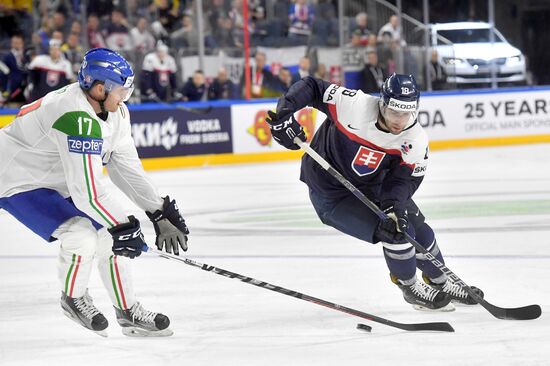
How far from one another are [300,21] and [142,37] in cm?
186

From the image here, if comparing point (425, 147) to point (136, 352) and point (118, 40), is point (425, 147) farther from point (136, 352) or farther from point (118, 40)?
point (118, 40)

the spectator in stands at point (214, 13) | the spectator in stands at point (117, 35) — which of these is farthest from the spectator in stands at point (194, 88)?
the spectator in stands at point (117, 35)

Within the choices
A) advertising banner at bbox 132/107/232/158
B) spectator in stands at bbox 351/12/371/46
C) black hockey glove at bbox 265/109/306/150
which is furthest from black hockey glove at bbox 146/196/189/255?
spectator in stands at bbox 351/12/371/46

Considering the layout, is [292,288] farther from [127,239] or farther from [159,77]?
[159,77]

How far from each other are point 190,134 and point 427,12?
3.38 meters

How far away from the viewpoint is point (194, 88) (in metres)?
11.5

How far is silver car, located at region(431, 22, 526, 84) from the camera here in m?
13.0

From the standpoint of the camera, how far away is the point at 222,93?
38.2 ft

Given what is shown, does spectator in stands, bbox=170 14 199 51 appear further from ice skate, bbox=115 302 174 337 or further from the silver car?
ice skate, bbox=115 302 174 337

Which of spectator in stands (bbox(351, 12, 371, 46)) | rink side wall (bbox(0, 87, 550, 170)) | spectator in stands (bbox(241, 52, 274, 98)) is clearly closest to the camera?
rink side wall (bbox(0, 87, 550, 170))

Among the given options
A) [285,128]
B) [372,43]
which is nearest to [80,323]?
[285,128]

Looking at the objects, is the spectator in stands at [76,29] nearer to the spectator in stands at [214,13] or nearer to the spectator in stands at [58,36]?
the spectator in stands at [58,36]

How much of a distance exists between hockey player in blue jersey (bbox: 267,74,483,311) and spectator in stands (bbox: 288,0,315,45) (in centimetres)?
733

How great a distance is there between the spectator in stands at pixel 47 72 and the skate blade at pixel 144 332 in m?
6.72
